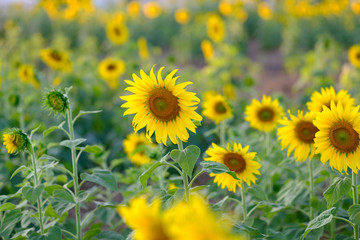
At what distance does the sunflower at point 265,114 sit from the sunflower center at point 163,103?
0.97 meters

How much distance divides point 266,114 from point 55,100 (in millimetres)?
1276

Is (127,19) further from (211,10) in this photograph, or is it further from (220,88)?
(220,88)

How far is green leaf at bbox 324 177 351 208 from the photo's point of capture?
184 centimetres

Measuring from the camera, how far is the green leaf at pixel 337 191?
6.05 feet

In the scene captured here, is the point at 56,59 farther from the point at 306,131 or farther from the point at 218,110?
the point at 306,131

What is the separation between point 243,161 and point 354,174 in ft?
1.56

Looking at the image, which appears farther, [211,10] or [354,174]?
[211,10]

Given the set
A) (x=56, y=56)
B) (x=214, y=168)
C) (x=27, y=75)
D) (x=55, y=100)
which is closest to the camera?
(x=214, y=168)

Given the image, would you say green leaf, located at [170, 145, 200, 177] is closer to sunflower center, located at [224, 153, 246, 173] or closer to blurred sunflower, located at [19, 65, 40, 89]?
sunflower center, located at [224, 153, 246, 173]

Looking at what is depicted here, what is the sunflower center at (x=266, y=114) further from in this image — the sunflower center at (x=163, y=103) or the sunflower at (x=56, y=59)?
the sunflower at (x=56, y=59)

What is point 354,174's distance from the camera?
6.44 feet

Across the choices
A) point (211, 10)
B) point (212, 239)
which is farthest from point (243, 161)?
point (211, 10)

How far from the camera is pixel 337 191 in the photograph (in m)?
1.86

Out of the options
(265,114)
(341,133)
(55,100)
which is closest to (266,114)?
(265,114)
